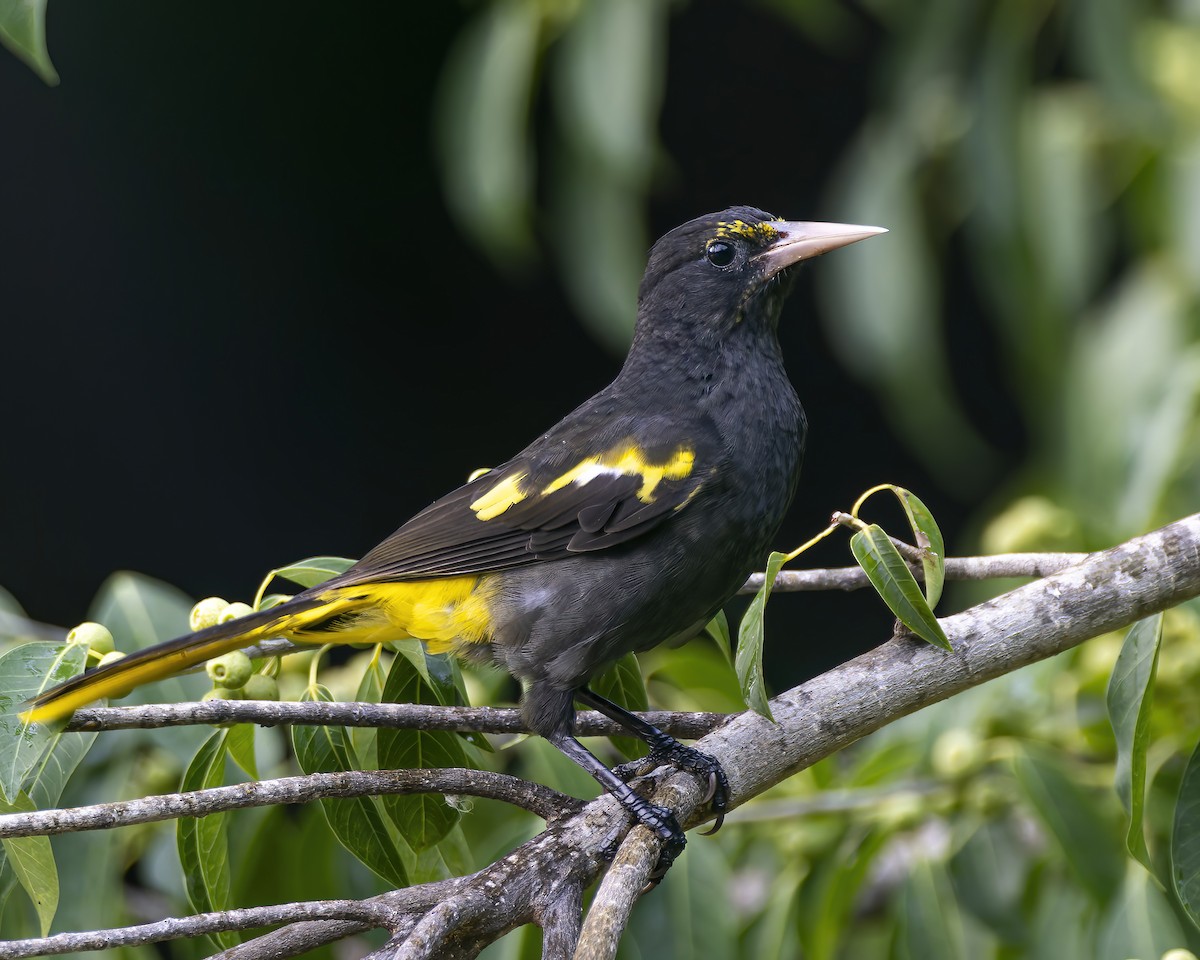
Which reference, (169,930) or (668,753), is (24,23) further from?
(668,753)

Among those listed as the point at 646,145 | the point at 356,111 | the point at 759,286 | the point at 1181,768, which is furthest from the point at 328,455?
the point at 1181,768

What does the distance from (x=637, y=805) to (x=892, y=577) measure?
505 millimetres

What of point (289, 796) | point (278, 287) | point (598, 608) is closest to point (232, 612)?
point (289, 796)

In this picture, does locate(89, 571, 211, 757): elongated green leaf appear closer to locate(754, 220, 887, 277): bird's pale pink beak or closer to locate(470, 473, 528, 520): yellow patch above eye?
locate(470, 473, 528, 520): yellow patch above eye

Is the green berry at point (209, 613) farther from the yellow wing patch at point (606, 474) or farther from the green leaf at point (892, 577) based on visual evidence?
the green leaf at point (892, 577)

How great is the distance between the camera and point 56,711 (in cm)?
181

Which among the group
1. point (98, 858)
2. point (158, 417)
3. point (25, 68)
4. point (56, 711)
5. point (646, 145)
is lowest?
point (98, 858)

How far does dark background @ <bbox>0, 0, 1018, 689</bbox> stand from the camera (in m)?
5.70

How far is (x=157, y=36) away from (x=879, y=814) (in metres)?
4.99

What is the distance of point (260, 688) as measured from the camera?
2.19 meters

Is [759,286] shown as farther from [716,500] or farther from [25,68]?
[25,68]

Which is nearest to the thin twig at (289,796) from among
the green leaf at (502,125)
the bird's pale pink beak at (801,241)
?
the bird's pale pink beak at (801,241)

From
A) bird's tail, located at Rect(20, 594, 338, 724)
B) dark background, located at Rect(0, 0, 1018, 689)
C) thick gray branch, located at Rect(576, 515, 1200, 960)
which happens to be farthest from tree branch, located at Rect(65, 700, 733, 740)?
dark background, located at Rect(0, 0, 1018, 689)

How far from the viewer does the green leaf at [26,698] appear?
1.70 metres
